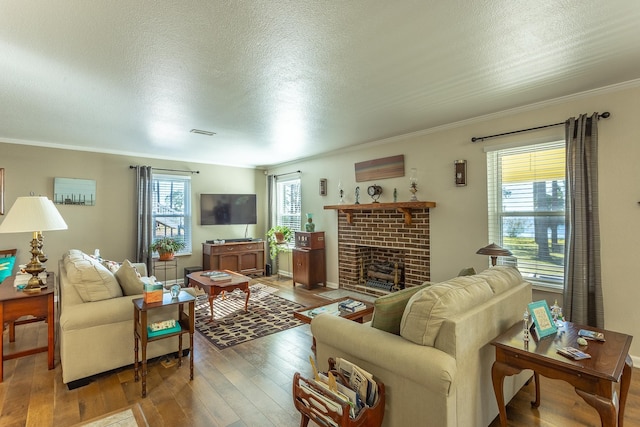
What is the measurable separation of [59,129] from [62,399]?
330 cm

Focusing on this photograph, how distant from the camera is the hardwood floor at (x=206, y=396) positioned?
2055 millimetres

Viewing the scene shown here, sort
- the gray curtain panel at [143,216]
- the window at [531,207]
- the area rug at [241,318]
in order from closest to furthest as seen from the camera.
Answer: the window at [531,207] < the area rug at [241,318] < the gray curtain panel at [143,216]

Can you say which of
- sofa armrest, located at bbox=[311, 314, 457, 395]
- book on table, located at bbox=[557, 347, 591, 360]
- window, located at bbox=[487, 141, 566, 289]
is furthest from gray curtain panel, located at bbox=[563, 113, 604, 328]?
sofa armrest, located at bbox=[311, 314, 457, 395]

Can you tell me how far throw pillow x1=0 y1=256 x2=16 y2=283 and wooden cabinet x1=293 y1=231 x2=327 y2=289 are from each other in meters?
4.04

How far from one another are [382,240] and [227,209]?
3420mm

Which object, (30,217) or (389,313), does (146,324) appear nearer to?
(30,217)

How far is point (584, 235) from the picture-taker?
283cm

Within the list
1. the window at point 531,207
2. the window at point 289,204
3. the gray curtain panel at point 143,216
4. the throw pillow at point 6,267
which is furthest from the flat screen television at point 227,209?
the window at point 531,207

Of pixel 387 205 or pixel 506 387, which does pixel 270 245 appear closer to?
pixel 387 205

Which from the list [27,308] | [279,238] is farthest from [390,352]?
[279,238]

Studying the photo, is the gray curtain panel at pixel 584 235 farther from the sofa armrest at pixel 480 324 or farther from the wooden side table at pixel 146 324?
the wooden side table at pixel 146 324

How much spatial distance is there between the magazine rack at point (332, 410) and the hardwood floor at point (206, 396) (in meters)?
0.21

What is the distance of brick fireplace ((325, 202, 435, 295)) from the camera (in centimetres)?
427

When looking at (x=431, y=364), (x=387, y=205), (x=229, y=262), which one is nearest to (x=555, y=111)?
(x=387, y=205)
